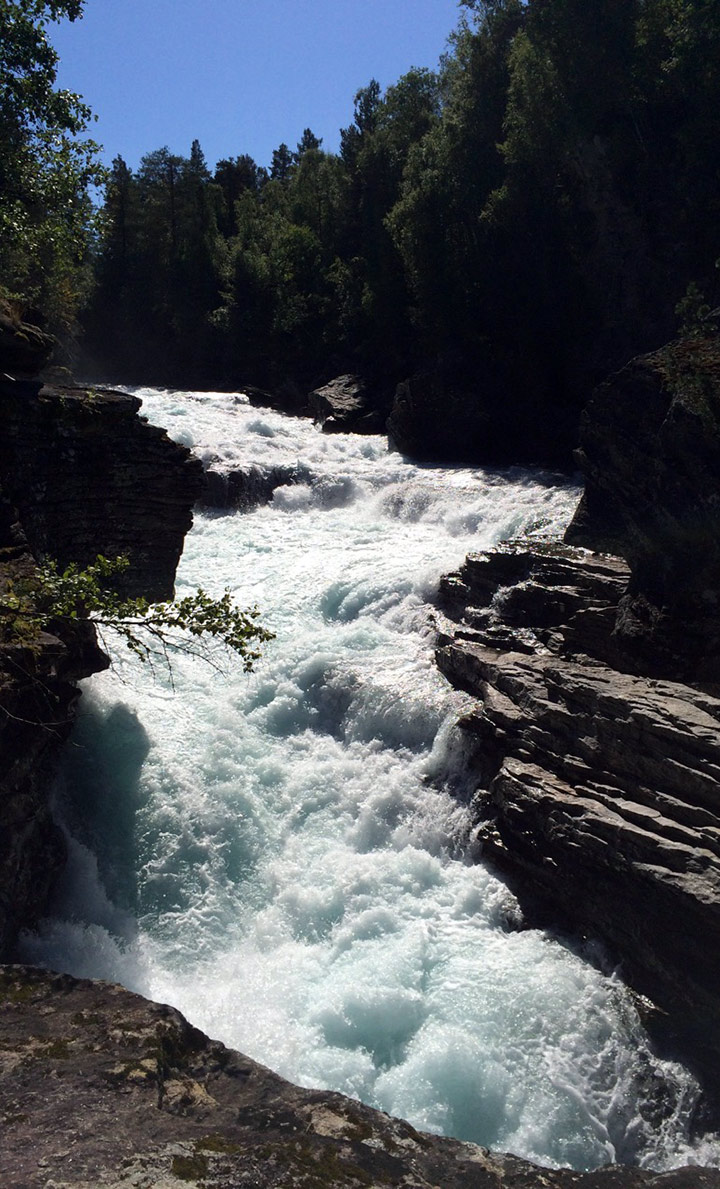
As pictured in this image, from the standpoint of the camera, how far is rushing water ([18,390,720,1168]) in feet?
25.5

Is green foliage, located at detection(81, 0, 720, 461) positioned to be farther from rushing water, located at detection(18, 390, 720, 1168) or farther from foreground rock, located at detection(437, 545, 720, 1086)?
foreground rock, located at detection(437, 545, 720, 1086)

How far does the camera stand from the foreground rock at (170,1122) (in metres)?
3.22

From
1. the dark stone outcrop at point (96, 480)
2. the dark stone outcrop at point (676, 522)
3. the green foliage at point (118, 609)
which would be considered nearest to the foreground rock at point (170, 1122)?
the green foliage at point (118, 609)

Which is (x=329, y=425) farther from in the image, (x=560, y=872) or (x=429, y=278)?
(x=560, y=872)

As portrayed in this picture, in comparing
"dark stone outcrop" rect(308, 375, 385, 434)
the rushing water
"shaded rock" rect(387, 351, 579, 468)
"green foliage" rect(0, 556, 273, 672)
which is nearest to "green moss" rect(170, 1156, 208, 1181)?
"green foliage" rect(0, 556, 273, 672)

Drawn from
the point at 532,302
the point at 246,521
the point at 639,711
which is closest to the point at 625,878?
the point at 639,711

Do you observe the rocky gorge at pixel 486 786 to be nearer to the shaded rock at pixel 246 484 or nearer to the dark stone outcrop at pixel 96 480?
the dark stone outcrop at pixel 96 480

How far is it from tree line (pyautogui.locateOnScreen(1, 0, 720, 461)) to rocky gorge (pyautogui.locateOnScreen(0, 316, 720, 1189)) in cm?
377

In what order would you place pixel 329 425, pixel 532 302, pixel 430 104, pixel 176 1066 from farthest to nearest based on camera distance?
1. pixel 430 104
2. pixel 329 425
3. pixel 532 302
4. pixel 176 1066

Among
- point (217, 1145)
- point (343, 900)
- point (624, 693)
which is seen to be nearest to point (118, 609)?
point (217, 1145)

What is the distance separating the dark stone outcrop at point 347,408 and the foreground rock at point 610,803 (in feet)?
60.0

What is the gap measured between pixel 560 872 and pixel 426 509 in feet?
41.1

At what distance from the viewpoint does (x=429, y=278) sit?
29.4 metres

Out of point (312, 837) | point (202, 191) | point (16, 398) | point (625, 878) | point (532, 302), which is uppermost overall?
point (202, 191)
